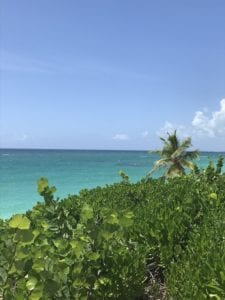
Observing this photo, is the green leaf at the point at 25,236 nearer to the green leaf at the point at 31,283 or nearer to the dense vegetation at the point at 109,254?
the dense vegetation at the point at 109,254

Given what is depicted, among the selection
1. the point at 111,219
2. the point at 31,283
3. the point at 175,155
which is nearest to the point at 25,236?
the point at 31,283

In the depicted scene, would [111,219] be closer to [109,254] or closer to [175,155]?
[109,254]

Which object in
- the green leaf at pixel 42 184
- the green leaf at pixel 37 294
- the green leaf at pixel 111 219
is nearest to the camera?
the green leaf at pixel 37 294

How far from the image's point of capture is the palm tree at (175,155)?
33.2m

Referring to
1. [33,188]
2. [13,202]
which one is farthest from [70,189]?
[13,202]

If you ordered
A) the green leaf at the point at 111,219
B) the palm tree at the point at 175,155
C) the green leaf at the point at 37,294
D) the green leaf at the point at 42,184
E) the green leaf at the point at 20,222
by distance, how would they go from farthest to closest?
the palm tree at the point at 175,155, the green leaf at the point at 42,184, the green leaf at the point at 111,219, the green leaf at the point at 20,222, the green leaf at the point at 37,294

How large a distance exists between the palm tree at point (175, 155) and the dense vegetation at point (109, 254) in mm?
28542

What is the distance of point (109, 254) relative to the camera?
11.5 ft

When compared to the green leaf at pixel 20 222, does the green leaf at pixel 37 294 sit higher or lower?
lower

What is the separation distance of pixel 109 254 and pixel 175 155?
3002cm

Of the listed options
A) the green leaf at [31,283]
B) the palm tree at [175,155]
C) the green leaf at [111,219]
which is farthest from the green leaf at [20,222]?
the palm tree at [175,155]

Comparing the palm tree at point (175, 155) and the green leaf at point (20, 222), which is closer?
the green leaf at point (20, 222)

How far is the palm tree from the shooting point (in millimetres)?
33188

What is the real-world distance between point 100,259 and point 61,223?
49 centimetres
